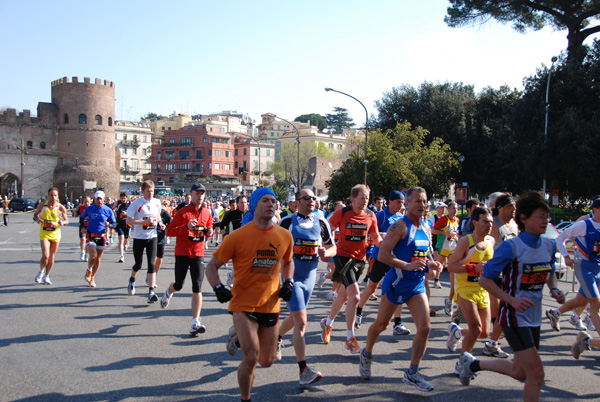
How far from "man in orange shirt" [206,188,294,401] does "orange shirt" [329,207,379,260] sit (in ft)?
8.24

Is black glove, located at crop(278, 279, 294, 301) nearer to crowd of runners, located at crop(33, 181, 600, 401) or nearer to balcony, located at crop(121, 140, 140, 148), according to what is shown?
crowd of runners, located at crop(33, 181, 600, 401)

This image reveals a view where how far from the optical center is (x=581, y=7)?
1265 inches

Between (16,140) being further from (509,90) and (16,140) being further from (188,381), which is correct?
(188,381)

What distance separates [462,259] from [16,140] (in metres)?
84.8

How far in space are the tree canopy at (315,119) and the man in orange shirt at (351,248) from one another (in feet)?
448

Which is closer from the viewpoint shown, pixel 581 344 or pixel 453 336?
pixel 581 344

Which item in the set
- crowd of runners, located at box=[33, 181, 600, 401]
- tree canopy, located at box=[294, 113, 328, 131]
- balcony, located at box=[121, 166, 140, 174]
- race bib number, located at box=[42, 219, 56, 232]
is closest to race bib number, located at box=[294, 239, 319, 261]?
crowd of runners, located at box=[33, 181, 600, 401]

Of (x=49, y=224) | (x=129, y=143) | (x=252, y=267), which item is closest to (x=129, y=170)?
(x=129, y=143)

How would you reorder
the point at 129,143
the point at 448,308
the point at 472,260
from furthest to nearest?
the point at 129,143, the point at 448,308, the point at 472,260

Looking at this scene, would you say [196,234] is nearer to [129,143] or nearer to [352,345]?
[352,345]

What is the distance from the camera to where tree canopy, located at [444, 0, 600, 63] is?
31266 millimetres

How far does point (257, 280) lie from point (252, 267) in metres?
0.12

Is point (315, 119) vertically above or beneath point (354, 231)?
above

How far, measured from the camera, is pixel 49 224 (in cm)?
1050
